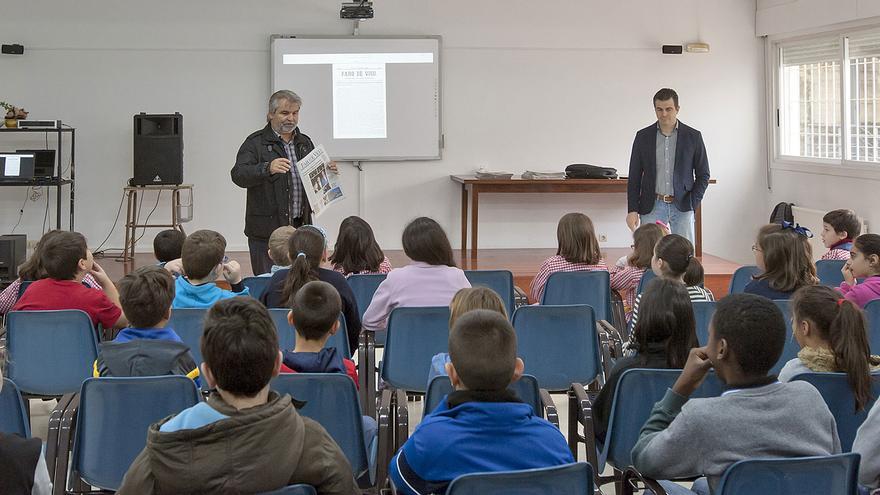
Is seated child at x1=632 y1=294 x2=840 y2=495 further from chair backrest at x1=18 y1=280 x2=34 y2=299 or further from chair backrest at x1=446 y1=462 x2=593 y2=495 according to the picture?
chair backrest at x1=18 y1=280 x2=34 y2=299

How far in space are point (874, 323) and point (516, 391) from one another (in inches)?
82.7

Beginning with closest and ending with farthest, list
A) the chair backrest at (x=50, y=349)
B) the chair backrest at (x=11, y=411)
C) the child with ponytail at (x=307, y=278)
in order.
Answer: the chair backrest at (x=11, y=411) → the chair backrest at (x=50, y=349) → the child with ponytail at (x=307, y=278)

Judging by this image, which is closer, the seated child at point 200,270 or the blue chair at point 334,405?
the blue chair at point 334,405

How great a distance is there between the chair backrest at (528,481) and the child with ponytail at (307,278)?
2.23 meters

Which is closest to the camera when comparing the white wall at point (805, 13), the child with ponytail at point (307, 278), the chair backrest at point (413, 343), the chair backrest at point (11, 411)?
the chair backrest at point (11, 411)

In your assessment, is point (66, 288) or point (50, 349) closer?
point (50, 349)

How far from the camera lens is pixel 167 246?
5227 millimetres

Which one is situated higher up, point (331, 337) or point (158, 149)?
point (158, 149)

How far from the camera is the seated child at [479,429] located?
220 cm

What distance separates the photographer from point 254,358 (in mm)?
2156

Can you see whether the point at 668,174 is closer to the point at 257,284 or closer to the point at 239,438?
the point at 257,284

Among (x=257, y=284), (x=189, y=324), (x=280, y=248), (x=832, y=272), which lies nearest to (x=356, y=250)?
(x=280, y=248)

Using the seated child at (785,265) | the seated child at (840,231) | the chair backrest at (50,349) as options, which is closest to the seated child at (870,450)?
the seated child at (785,265)

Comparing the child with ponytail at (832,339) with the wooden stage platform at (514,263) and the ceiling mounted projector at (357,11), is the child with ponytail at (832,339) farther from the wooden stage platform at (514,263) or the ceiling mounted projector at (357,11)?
the ceiling mounted projector at (357,11)
